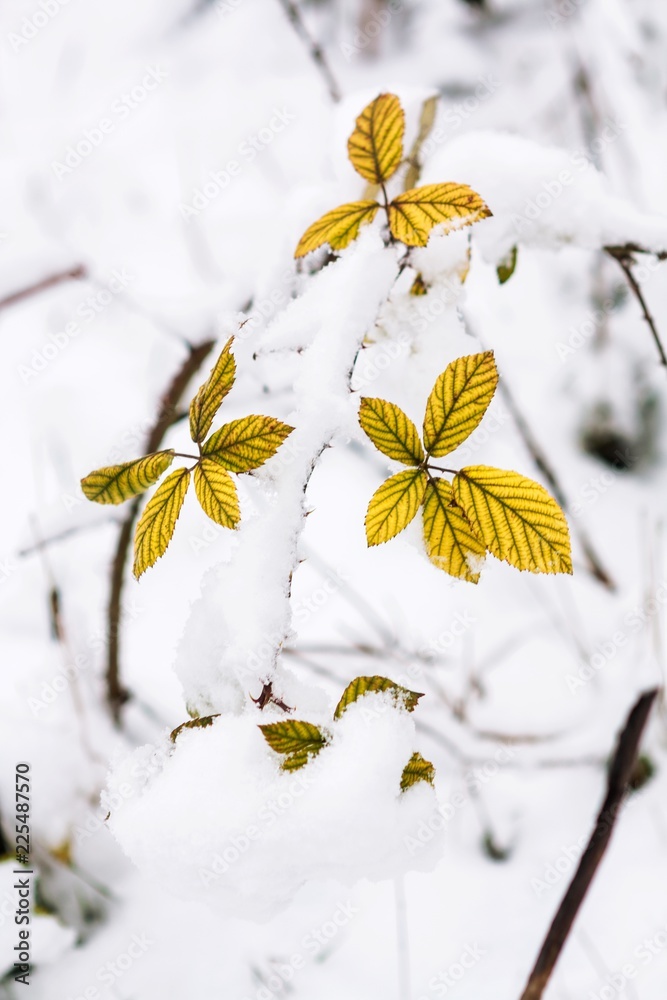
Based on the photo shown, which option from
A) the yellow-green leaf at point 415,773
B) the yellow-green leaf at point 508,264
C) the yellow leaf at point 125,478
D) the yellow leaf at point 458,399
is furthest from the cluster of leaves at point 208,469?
the yellow-green leaf at point 508,264

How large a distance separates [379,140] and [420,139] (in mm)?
151

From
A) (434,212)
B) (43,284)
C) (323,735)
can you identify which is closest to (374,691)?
(323,735)

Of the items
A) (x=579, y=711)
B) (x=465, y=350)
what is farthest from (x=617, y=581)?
(x=465, y=350)

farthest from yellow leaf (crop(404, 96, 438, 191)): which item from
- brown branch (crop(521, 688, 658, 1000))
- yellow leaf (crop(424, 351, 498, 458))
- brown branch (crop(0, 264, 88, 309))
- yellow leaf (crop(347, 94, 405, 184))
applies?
brown branch (crop(521, 688, 658, 1000))

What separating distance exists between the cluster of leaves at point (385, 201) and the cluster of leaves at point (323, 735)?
339mm

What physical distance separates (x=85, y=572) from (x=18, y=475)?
13.6 inches

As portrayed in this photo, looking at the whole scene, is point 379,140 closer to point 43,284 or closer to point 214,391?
point 214,391

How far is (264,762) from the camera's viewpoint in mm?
453

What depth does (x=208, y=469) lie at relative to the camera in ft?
1.56

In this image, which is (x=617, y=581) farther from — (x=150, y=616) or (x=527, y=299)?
(x=150, y=616)

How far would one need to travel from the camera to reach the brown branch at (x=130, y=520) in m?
0.84

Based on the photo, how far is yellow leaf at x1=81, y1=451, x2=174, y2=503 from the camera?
0.48 metres

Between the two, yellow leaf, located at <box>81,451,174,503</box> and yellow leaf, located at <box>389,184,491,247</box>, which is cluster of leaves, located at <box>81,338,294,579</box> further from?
yellow leaf, located at <box>389,184,491,247</box>

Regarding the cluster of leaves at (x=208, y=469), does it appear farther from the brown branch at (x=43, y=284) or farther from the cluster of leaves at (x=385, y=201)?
the brown branch at (x=43, y=284)
